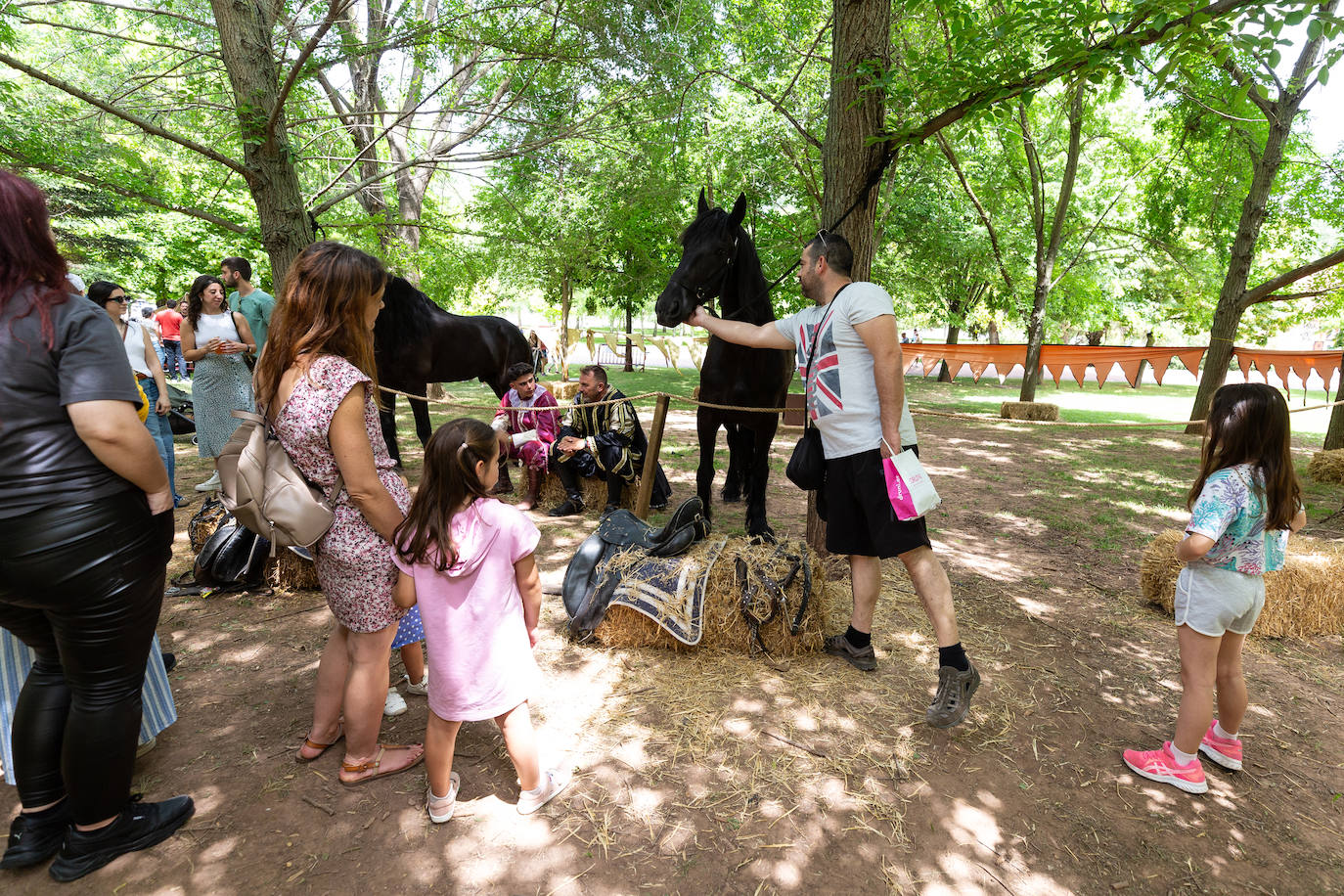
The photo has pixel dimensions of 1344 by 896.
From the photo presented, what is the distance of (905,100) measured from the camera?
393 cm

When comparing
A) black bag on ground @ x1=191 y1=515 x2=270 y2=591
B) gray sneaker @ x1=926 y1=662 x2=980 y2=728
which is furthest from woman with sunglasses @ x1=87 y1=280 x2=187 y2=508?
gray sneaker @ x1=926 y1=662 x2=980 y2=728

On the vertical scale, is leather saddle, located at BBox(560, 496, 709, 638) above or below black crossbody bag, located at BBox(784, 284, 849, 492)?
below

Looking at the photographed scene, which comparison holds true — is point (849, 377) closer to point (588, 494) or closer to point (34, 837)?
point (34, 837)

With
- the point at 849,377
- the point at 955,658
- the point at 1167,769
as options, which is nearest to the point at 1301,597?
the point at 1167,769

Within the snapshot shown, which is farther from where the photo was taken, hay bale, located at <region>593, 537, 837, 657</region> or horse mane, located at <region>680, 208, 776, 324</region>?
horse mane, located at <region>680, 208, 776, 324</region>

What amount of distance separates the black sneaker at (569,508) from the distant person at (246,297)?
9.70 ft

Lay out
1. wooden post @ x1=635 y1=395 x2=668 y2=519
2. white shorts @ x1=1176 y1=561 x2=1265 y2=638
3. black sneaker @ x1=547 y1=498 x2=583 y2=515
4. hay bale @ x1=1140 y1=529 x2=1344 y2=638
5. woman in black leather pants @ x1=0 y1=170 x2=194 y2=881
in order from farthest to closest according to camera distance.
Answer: black sneaker @ x1=547 y1=498 x2=583 y2=515
wooden post @ x1=635 y1=395 x2=668 y2=519
hay bale @ x1=1140 y1=529 x2=1344 y2=638
white shorts @ x1=1176 y1=561 x2=1265 y2=638
woman in black leather pants @ x1=0 y1=170 x2=194 y2=881

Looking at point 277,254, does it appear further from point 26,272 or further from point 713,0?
point 713,0

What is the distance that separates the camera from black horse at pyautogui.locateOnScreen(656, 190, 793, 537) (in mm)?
4027

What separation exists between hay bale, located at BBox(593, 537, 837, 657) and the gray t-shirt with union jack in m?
0.88

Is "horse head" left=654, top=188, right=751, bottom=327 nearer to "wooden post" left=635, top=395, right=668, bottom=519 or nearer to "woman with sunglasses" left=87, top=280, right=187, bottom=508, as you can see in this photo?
"wooden post" left=635, top=395, right=668, bottom=519

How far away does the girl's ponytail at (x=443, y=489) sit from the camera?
2076mm

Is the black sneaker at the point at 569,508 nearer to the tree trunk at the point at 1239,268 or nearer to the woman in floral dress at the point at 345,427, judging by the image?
the woman in floral dress at the point at 345,427

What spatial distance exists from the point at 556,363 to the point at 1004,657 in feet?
66.2
